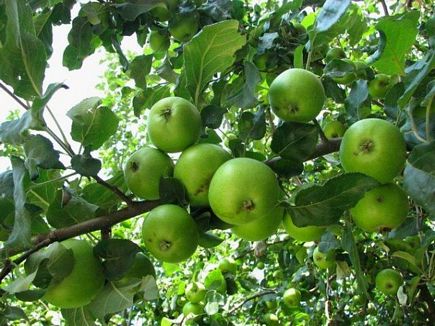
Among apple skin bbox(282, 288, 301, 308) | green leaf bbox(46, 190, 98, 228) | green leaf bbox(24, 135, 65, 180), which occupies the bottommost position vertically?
apple skin bbox(282, 288, 301, 308)

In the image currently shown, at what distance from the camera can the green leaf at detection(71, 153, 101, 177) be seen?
1312 millimetres

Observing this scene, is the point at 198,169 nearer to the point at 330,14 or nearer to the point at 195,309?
the point at 330,14

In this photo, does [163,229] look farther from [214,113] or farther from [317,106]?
[317,106]

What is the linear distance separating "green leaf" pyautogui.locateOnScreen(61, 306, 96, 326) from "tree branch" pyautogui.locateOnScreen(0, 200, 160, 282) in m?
0.27

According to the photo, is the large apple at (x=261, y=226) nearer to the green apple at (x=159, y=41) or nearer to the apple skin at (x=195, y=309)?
the green apple at (x=159, y=41)

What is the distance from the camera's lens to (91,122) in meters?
1.49

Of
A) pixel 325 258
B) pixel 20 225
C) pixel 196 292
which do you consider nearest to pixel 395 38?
pixel 20 225

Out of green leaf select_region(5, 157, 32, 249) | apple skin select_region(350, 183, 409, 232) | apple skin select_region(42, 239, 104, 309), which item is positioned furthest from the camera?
apple skin select_region(350, 183, 409, 232)

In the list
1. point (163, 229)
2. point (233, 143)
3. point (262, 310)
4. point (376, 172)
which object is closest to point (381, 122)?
point (376, 172)

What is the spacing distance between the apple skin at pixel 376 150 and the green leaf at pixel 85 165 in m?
0.69

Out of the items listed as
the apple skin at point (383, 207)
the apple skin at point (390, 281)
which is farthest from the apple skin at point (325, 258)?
the apple skin at point (383, 207)

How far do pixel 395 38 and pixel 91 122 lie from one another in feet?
3.10

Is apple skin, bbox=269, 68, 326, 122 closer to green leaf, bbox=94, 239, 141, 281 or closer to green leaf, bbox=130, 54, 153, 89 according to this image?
green leaf, bbox=94, 239, 141, 281

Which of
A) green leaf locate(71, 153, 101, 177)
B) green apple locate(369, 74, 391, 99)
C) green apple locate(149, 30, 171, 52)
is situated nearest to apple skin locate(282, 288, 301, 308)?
green apple locate(369, 74, 391, 99)
